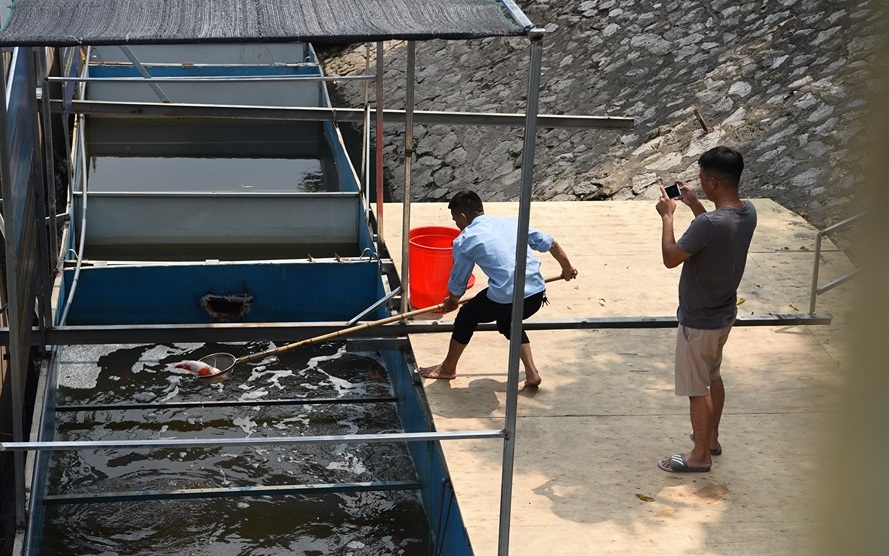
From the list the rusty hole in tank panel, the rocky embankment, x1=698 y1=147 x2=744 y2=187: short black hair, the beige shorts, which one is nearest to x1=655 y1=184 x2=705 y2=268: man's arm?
x1=698 y1=147 x2=744 y2=187: short black hair

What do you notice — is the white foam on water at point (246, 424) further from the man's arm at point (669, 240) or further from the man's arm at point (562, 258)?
the man's arm at point (669, 240)

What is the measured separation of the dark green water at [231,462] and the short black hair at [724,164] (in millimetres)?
2422

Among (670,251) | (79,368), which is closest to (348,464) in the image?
(79,368)

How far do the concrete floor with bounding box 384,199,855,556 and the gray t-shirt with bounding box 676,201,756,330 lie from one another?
40cm

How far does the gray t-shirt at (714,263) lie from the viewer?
4.53m

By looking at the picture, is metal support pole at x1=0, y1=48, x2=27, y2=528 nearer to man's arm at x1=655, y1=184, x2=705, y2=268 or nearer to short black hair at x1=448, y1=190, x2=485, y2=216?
short black hair at x1=448, y1=190, x2=485, y2=216

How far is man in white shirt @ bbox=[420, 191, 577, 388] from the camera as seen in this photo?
552 cm

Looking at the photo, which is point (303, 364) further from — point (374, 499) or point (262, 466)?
point (374, 499)

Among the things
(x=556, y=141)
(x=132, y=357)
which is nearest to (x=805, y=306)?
(x=132, y=357)

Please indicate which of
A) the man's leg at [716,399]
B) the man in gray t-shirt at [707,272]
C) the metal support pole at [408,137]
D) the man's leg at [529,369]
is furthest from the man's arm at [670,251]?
the metal support pole at [408,137]

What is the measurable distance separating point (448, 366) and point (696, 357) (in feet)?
5.68

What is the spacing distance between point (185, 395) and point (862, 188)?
21.8 ft

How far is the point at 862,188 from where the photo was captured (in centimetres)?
75

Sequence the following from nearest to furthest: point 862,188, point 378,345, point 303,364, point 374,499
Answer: point 862,188 → point 374,499 → point 378,345 → point 303,364
